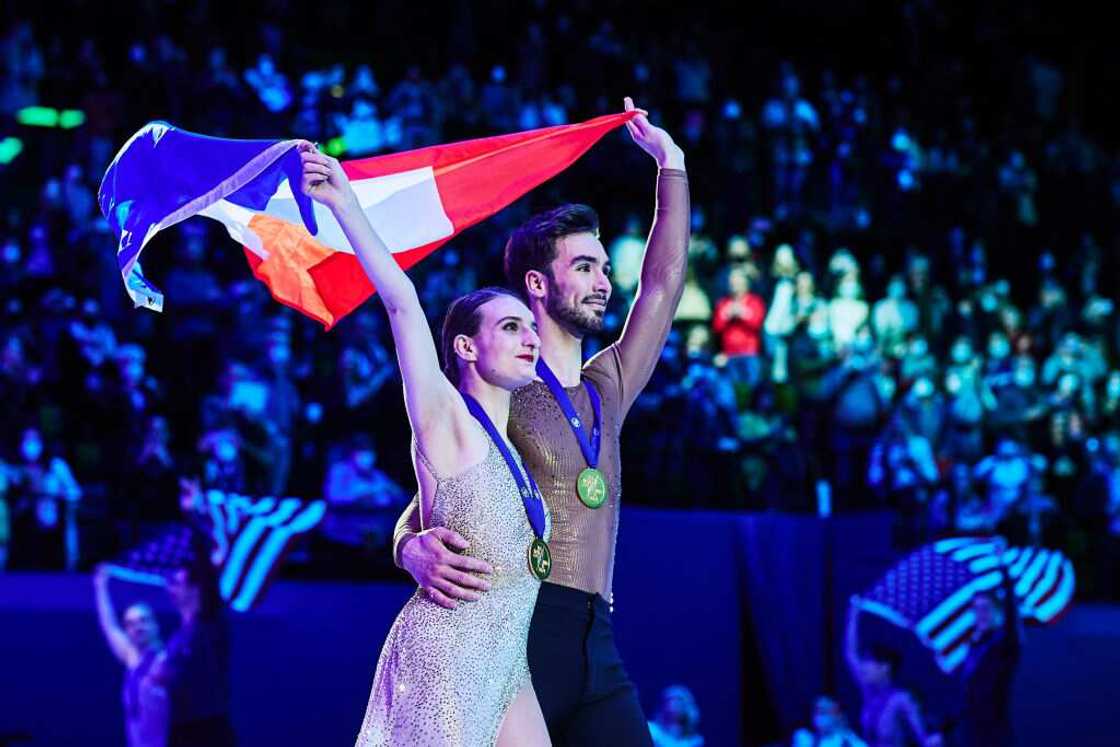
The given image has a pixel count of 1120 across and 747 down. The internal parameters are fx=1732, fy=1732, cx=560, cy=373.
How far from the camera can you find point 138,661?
7324mm

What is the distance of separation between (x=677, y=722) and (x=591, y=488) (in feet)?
12.6

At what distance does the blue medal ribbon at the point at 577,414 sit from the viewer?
4.15 metres

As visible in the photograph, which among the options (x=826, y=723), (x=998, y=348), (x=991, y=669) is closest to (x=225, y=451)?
(x=826, y=723)

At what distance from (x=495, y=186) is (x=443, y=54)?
10.5 meters

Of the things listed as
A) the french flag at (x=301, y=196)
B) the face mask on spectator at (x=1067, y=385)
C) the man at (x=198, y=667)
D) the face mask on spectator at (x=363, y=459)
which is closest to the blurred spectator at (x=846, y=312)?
the face mask on spectator at (x=1067, y=385)

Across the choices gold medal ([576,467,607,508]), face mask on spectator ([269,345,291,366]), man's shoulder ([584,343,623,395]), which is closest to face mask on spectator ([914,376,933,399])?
face mask on spectator ([269,345,291,366])

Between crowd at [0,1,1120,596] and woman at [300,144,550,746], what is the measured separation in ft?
15.4

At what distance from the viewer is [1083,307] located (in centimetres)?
1509

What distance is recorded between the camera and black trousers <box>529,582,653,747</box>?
3.96 meters

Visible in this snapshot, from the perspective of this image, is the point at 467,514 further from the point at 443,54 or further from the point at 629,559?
the point at 443,54

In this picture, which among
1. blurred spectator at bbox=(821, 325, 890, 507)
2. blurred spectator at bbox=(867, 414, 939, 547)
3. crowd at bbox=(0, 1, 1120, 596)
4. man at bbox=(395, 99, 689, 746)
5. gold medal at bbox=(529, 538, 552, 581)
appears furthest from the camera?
blurred spectator at bbox=(821, 325, 890, 507)

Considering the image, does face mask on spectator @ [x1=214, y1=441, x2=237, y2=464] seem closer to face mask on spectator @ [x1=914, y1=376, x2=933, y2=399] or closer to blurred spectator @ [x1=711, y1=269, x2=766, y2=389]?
blurred spectator @ [x1=711, y1=269, x2=766, y2=389]

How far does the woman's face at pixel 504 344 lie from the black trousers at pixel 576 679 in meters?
0.54

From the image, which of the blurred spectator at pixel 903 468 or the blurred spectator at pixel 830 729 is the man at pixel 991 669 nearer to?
the blurred spectator at pixel 830 729
